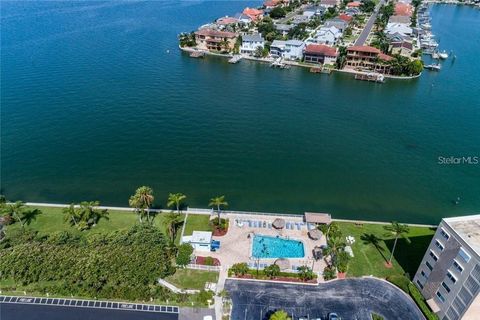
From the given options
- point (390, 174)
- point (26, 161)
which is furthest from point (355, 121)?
point (26, 161)

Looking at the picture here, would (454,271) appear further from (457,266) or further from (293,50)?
(293,50)

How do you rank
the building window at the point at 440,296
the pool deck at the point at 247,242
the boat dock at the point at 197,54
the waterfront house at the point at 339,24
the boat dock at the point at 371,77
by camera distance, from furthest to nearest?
the waterfront house at the point at 339,24, the boat dock at the point at 197,54, the boat dock at the point at 371,77, the pool deck at the point at 247,242, the building window at the point at 440,296

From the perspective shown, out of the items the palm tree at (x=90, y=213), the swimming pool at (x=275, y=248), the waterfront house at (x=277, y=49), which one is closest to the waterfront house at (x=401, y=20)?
the waterfront house at (x=277, y=49)

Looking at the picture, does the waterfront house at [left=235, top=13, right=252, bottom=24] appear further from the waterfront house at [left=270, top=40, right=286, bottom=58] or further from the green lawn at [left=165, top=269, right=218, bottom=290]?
the green lawn at [left=165, top=269, right=218, bottom=290]

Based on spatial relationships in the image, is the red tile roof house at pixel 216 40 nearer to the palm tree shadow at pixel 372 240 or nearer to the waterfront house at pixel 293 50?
the waterfront house at pixel 293 50

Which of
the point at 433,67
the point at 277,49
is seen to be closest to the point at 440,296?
the point at 433,67

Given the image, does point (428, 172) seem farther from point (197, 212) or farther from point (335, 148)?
point (197, 212)
